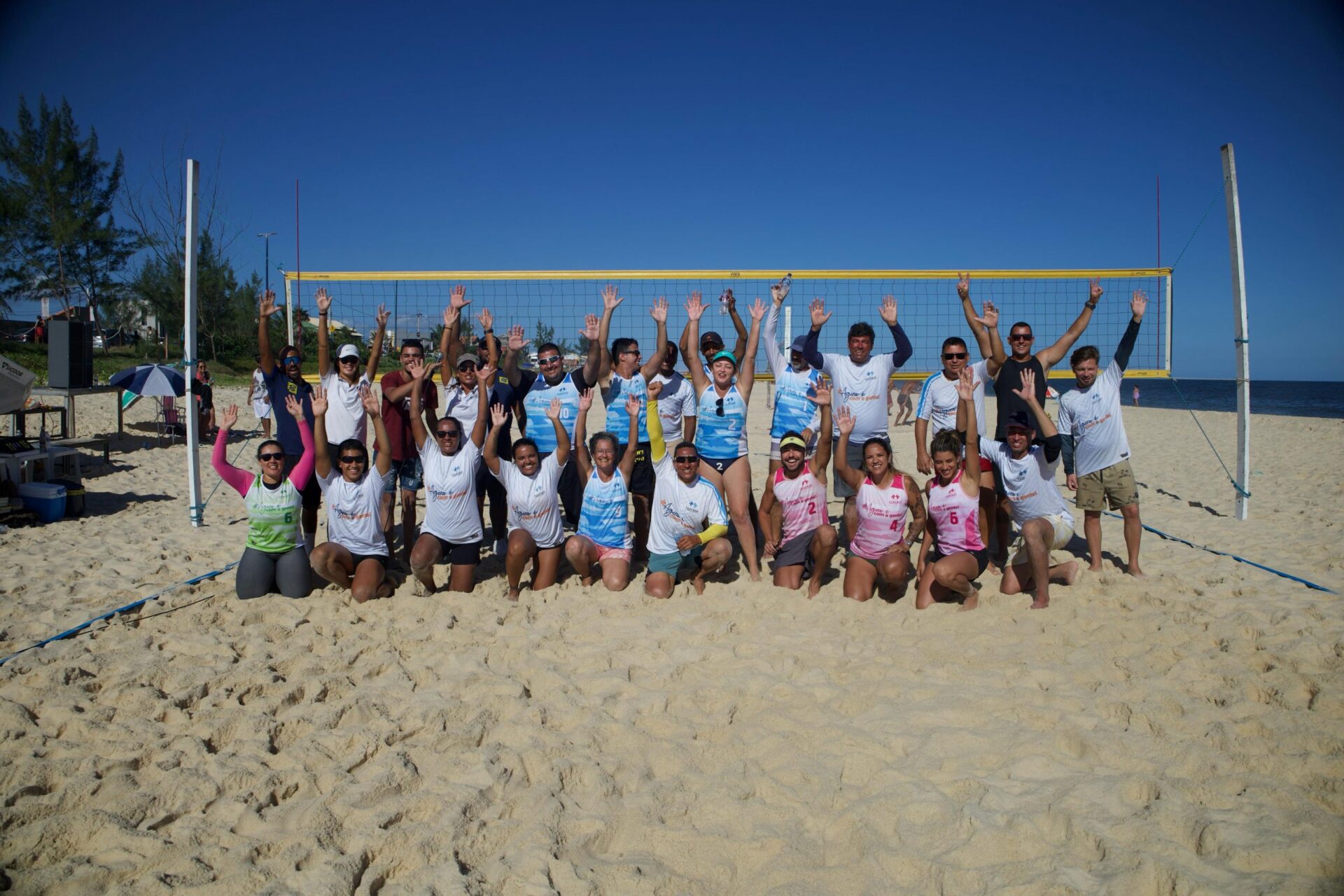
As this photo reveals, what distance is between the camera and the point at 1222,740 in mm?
2824

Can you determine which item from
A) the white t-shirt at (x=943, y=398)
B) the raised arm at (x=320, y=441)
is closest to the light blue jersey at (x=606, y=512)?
the raised arm at (x=320, y=441)

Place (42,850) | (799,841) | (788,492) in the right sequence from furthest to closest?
1. (788,492)
2. (799,841)
3. (42,850)

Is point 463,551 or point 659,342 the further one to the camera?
point 659,342

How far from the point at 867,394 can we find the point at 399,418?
323 cm

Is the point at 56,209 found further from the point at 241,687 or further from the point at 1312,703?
the point at 1312,703

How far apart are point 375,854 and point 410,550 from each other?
3.16 meters

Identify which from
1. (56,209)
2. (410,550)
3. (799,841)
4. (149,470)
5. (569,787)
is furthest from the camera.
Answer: (56,209)

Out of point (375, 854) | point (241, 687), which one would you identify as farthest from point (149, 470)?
point (375, 854)

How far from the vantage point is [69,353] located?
8945 mm

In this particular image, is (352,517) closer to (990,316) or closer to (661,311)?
(661,311)

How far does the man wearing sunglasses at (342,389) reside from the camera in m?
5.15

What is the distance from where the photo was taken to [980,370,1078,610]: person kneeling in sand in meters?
4.52

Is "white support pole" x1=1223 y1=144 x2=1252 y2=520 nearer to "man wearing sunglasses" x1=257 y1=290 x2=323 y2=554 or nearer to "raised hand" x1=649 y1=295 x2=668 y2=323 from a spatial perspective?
"raised hand" x1=649 y1=295 x2=668 y2=323

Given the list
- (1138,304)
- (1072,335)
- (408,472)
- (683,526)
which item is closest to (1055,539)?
(1072,335)
